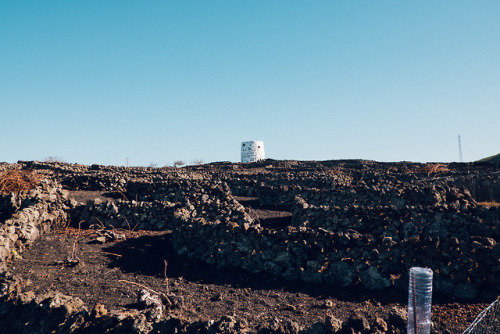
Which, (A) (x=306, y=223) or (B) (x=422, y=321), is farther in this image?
(A) (x=306, y=223)

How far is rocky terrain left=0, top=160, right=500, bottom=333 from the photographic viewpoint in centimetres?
618

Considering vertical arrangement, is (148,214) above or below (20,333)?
above

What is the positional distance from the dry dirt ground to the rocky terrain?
1.0 inches

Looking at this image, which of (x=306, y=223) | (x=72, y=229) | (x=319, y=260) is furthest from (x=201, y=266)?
(x=72, y=229)

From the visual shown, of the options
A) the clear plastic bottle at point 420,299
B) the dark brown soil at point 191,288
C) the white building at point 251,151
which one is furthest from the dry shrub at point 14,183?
the white building at point 251,151

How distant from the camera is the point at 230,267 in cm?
930

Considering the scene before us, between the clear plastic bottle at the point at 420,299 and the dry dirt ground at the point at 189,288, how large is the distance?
6.55 ft

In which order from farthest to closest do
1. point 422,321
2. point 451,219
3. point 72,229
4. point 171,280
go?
point 72,229 → point 451,219 → point 171,280 → point 422,321

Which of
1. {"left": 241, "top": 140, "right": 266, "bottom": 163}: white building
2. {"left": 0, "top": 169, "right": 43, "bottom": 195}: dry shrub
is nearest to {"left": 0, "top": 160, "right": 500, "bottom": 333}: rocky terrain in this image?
{"left": 0, "top": 169, "right": 43, "bottom": 195}: dry shrub

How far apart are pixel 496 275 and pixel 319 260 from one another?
3565mm

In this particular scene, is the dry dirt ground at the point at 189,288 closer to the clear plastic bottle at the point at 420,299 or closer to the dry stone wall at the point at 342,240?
the dry stone wall at the point at 342,240

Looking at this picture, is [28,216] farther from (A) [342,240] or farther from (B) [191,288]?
(A) [342,240]

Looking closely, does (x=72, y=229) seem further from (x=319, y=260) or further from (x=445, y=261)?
(x=445, y=261)

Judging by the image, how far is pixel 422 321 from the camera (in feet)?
12.9
